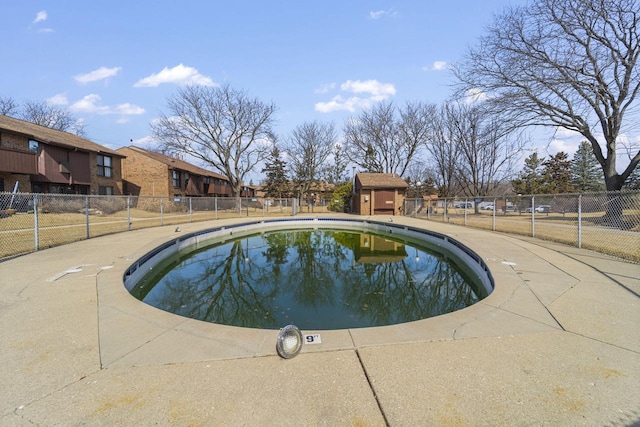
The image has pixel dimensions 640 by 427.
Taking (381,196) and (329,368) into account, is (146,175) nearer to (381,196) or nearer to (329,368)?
(381,196)

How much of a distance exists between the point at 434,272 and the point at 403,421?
650cm

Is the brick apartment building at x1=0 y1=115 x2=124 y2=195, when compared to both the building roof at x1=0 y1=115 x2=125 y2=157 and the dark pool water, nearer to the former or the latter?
the building roof at x1=0 y1=115 x2=125 y2=157

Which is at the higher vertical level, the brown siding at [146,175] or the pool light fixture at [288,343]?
the brown siding at [146,175]

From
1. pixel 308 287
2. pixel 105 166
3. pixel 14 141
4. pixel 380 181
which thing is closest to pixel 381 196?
pixel 380 181

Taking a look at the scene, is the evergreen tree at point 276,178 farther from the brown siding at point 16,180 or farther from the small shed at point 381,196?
the brown siding at point 16,180

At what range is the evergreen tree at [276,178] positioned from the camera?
138ft

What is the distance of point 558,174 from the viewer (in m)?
41.4

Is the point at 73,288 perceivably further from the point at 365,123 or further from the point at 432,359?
the point at 365,123

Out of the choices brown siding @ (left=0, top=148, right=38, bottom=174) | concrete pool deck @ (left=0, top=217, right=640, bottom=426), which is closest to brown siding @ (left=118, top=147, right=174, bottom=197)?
brown siding @ (left=0, top=148, right=38, bottom=174)

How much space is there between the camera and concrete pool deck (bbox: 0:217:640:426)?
1.93 m

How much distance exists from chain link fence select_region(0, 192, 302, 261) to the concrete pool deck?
641cm

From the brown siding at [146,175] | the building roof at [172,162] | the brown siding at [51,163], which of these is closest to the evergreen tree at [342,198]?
the building roof at [172,162]

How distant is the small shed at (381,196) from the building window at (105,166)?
21131 mm

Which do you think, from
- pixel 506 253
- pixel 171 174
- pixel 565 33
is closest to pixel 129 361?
pixel 506 253
